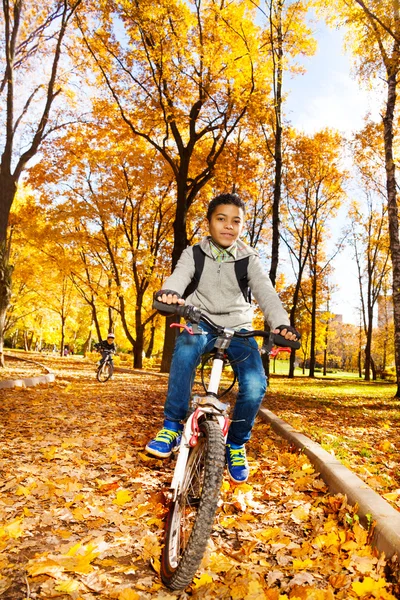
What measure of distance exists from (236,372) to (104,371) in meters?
11.6

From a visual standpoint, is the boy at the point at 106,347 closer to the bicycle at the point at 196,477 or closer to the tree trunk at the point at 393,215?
the tree trunk at the point at 393,215

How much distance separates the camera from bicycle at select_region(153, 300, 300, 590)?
2049mm

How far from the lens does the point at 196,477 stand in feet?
7.92

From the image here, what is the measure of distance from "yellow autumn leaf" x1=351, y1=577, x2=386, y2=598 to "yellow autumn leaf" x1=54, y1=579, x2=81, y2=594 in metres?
1.46

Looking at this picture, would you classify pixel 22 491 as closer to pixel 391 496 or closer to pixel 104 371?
pixel 391 496

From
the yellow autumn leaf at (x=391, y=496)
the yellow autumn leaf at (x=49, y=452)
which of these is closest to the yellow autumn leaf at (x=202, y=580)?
the yellow autumn leaf at (x=391, y=496)

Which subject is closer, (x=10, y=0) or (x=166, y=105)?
(x=10, y=0)

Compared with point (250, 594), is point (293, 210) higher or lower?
higher

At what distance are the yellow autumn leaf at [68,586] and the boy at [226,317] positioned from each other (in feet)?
3.20

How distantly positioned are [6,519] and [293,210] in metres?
25.6

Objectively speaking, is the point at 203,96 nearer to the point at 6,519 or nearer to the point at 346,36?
the point at 346,36

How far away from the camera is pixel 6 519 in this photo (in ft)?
9.53

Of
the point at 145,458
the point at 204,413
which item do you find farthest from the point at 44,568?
the point at 145,458

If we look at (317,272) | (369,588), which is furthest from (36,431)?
(317,272)
